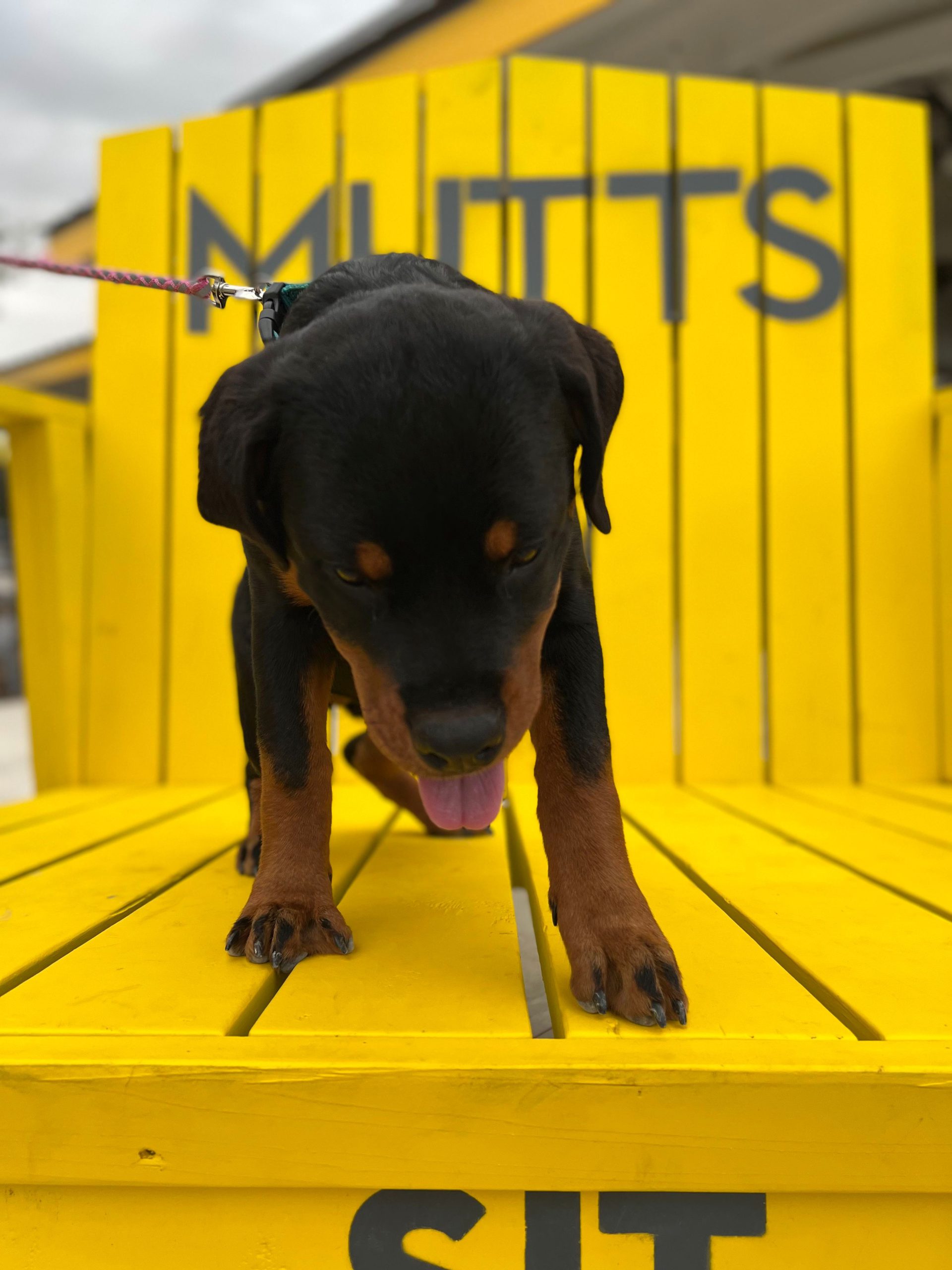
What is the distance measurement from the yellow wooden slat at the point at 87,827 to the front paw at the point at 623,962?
1.21 meters

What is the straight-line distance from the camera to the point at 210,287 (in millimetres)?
1879

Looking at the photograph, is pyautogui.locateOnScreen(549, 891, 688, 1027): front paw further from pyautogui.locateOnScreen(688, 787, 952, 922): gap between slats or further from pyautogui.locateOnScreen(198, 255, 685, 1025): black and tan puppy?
pyautogui.locateOnScreen(688, 787, 952, 922): gap between slats

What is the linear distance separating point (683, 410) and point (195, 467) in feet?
5.42

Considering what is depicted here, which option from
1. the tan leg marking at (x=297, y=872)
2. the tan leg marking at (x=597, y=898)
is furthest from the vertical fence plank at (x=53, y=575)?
the tan leg marking at (x=597, y=898)

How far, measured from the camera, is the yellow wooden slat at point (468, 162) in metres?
3.07

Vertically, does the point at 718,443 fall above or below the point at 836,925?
above

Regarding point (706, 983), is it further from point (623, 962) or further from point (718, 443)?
point (718, 443)

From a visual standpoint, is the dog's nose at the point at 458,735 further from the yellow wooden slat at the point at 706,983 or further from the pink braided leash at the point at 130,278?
the pink braided leash at the point at 130,278

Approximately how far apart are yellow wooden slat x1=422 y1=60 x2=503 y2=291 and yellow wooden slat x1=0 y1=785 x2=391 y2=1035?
7.46 ft

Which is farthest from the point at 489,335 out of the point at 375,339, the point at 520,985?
the point at 520,985

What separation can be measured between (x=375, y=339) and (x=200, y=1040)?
2.91ft

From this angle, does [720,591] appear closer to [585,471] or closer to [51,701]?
[585,471]

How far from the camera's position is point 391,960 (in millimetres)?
1304

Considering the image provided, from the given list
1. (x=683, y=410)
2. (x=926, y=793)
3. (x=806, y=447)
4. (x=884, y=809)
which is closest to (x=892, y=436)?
(x=806, y=447)
